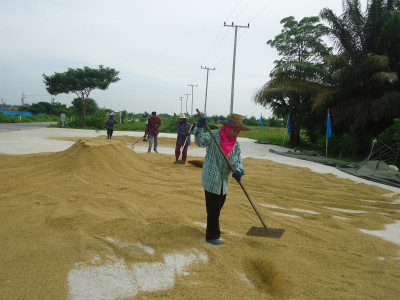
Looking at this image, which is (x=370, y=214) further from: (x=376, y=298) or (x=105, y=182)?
(x=105, y=182)

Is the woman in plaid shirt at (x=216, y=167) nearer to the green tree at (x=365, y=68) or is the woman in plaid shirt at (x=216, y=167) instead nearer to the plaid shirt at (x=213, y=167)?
the plaid shirt at (x=213, y=167)

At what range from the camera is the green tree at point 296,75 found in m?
15.9

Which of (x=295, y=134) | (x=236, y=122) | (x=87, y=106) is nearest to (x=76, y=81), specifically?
(x=87, y=106)

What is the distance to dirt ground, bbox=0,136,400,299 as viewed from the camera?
2.55 m

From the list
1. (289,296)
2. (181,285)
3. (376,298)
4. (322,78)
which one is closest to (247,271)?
(289,296)

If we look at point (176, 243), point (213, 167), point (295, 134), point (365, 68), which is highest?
point (365, 68)

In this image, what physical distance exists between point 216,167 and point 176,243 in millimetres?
934

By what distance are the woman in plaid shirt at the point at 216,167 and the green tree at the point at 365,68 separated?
1009cm

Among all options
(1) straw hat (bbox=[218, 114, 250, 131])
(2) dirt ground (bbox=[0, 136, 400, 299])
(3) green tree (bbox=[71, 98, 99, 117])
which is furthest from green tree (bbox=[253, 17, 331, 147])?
(3) green tree (bbox=[71, 98, 99, 117])

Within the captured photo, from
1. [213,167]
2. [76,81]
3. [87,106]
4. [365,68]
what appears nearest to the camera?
[213,167]

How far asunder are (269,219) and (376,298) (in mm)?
1938

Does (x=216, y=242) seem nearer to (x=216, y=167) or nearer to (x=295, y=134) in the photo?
(x=216, y=167)

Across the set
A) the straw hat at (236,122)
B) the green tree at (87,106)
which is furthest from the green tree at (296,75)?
the green tree at (87,106)

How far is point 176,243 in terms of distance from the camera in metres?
3.39
